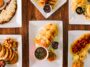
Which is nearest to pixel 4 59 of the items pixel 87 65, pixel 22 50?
pixel 22 50

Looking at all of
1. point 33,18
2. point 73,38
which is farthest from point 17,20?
point 73,38

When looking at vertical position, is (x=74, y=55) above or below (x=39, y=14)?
below

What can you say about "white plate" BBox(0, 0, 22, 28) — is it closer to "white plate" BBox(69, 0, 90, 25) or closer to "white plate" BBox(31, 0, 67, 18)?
"white plate" BBox(31, 0, 67, 18)

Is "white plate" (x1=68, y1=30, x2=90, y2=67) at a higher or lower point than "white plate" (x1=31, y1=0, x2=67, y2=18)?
lower

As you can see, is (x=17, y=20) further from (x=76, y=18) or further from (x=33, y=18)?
(x=76, y=18)

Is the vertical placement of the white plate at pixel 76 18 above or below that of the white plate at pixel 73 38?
above

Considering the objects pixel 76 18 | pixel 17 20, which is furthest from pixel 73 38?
pixel 17 20

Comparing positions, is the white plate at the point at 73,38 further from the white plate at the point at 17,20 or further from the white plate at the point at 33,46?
the white plate at the point at 17,20

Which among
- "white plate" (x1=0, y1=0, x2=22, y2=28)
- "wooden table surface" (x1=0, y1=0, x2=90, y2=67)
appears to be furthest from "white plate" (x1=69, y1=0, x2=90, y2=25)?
"white plate" (x1=0, y1=0, x2=22, y2=28)

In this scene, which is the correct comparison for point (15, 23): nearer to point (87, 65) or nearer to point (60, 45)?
point (60, 45)

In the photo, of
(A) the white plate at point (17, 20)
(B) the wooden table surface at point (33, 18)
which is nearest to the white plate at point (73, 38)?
(B) the wooden table surface at point (33, 18)

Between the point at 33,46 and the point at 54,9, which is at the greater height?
the point at 54,9
